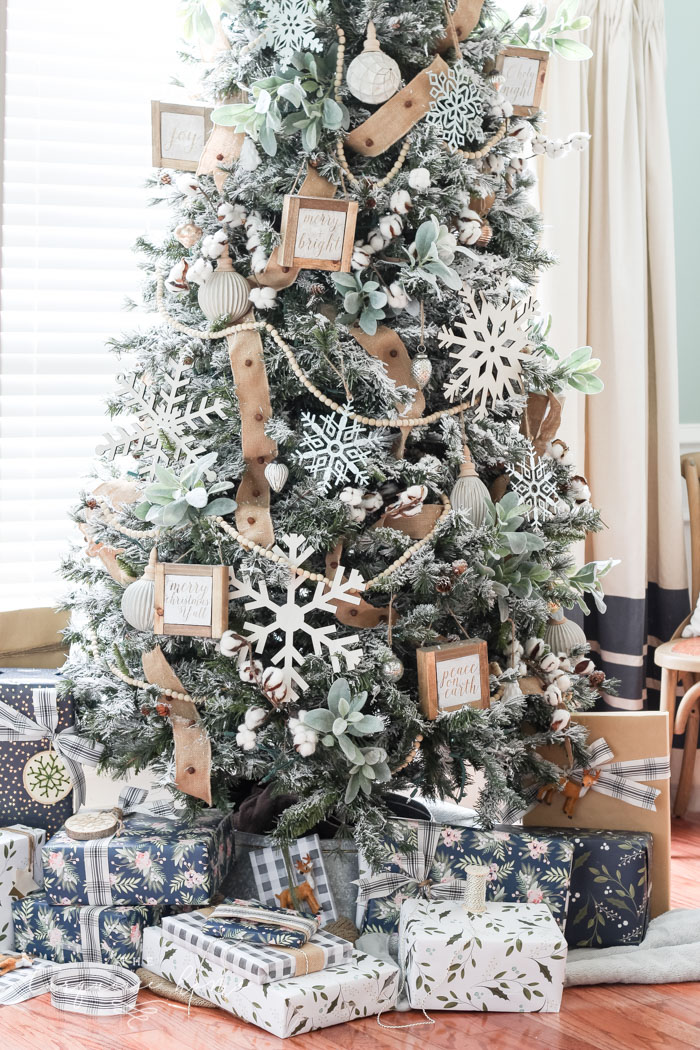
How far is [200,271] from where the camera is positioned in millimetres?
1627

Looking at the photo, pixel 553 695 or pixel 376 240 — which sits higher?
pixel 376 240

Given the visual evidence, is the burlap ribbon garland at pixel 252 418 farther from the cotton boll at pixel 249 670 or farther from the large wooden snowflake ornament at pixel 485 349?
the large wooden snowflake ornament at pixel 485 349

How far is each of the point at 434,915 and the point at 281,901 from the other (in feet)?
0.85

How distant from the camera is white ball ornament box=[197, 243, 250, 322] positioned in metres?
1.64

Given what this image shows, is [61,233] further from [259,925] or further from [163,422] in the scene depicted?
[259,925]

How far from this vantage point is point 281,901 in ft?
5.37

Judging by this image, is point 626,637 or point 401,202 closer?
point 401,202

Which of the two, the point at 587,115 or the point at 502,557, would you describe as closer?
the point at 502,557

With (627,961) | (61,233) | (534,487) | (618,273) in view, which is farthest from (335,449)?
(618,273)

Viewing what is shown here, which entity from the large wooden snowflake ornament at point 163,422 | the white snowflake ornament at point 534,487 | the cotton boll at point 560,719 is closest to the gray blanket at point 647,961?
the cotton boll at point 560,719

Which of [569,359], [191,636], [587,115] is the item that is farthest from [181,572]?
[587,115]

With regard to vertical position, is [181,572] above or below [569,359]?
below

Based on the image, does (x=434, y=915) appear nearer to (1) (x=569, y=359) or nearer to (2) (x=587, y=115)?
(1) (x=569, y=359)

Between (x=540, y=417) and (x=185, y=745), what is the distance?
84cm
